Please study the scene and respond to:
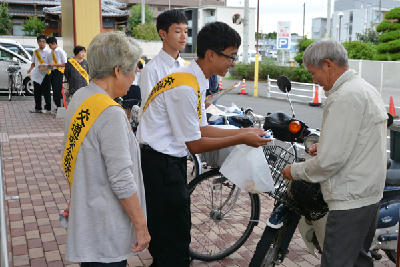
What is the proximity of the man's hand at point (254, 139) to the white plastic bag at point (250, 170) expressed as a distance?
0.16 ft

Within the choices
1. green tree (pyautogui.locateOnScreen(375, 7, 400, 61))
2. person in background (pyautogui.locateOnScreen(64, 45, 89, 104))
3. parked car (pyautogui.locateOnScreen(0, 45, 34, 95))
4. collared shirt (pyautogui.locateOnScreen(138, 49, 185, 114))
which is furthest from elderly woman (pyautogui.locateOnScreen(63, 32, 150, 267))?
green tree (pyautogui.locateOnScreen(375, 7, 400, 61))

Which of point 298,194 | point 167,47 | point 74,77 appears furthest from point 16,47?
point 298,194

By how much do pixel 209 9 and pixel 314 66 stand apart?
74.0 meters

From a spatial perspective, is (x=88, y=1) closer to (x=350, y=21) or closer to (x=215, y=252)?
(x=215, y=252)

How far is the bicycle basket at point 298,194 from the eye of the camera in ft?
8.11

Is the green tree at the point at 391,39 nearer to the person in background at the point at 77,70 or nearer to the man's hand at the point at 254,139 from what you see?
the person in background at the point at 77,70

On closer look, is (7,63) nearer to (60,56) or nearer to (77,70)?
(60,56)

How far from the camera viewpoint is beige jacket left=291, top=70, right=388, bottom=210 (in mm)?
2148

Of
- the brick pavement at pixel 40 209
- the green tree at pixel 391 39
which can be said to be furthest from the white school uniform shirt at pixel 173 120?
the green tree at pixel 391 39

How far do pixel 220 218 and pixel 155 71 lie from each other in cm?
146

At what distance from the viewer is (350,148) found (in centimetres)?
216

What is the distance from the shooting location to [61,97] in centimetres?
1208

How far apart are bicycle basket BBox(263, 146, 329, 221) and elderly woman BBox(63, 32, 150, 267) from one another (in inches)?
36.8

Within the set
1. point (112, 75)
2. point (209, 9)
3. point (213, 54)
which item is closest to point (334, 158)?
point (213, 54)
